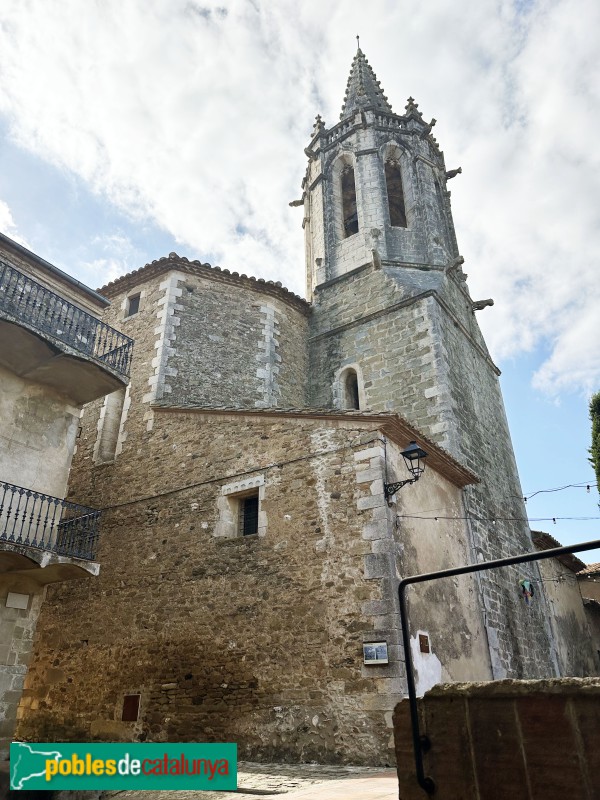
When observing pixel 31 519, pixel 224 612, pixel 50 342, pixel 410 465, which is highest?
pixel 50 342

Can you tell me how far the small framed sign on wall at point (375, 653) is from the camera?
23.3 ft

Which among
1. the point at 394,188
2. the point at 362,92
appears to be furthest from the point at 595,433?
the point at 362,92

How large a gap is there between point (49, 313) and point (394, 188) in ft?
42.3

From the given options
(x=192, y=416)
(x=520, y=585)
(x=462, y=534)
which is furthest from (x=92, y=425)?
(x=520, y=585)

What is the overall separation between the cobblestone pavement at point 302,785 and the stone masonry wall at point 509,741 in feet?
8.41

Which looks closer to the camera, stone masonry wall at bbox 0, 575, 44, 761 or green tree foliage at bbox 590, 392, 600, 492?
stone masonry wall at bbox 0, 575, 44, 761

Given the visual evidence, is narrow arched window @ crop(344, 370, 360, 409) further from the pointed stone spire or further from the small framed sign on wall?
the pointed stone spire

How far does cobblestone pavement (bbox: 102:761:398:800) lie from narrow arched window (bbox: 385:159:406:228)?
51.5 feet

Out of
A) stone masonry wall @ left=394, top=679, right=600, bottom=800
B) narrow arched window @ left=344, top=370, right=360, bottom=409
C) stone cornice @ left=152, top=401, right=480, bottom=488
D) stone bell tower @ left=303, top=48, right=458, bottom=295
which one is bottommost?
stone masonry wall @ left=394, top=679, right=600, bottom=800

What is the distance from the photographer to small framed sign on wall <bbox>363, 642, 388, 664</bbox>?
709 centimetres

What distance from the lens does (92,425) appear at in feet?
42.4

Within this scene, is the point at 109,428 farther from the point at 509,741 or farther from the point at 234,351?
the point at 509,741

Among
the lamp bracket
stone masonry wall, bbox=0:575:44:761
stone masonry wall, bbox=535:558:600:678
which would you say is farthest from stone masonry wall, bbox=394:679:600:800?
stone masonry wall, bbox=535:558:600:678

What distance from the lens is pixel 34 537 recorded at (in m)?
8.21
